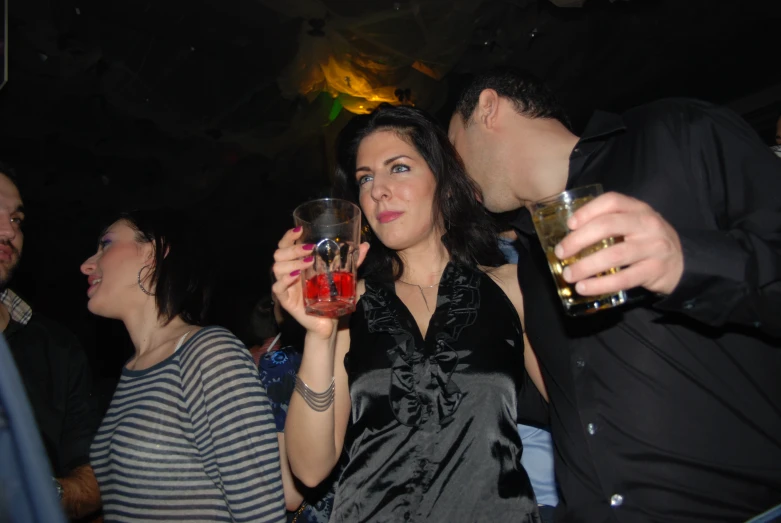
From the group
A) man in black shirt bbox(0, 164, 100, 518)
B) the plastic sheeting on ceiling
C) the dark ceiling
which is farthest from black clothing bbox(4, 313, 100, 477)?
the plastic sheeting on ceiling

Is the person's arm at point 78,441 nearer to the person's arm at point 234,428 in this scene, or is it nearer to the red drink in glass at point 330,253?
the person's arm at point 234,428

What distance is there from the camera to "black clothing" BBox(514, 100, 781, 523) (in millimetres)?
1278

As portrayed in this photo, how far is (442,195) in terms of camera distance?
2.23 m

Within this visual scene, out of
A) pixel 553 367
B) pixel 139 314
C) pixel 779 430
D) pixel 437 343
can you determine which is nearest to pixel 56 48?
pixel 139 314

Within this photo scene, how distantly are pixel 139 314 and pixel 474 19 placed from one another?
3.02 metres

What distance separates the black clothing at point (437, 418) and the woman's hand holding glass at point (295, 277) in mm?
290

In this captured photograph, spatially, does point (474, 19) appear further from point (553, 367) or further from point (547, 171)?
point (553, 367)

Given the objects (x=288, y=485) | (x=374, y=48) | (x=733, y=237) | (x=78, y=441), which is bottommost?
(x=288, y=485)

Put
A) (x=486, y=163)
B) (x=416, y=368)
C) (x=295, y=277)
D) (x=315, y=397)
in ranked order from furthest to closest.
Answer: (x=486, y=163) < (x=416, y=368) < (x=315, y=397) < (x=295, y=277)

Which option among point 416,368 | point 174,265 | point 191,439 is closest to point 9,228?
point 174,265

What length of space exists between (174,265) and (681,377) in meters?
2.13

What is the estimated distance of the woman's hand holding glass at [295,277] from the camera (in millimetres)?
1460

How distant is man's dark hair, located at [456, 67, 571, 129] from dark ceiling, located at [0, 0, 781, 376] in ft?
5.32

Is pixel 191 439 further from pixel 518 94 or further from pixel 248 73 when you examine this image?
pixel 248 73
